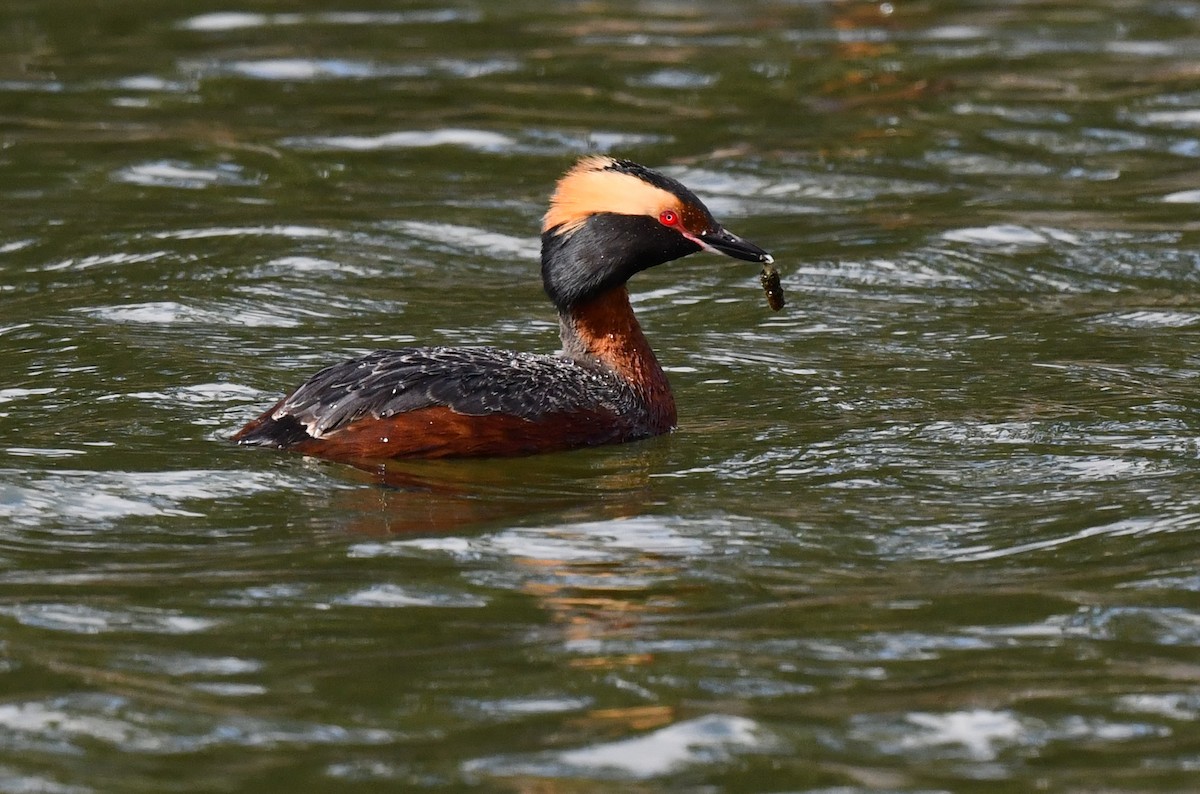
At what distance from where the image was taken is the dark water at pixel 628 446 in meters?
5.82

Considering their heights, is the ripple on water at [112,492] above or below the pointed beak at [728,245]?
below

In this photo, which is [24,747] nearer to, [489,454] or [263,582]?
[263,582]

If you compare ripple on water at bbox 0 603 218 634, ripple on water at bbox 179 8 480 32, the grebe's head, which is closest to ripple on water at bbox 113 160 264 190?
ripple on water at bbox 179 8 480 32

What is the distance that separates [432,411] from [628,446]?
978mm

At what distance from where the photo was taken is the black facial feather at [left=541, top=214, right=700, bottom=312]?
9109 millimetres

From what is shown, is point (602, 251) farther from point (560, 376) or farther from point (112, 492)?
point (112, 492)

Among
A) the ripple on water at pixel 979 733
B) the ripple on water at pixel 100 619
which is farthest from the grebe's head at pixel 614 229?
the ripple on water at pixel 979 733

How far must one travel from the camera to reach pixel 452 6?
735 inches

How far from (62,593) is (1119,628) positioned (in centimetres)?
343

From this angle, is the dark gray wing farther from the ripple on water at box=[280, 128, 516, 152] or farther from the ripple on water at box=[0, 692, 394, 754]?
the ripple on water at box=[280, 128, 516, 152]

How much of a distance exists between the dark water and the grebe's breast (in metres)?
0.14

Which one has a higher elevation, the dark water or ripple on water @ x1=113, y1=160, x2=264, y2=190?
ripple on water @ x1=113, y1=160, x2=264, y2=190

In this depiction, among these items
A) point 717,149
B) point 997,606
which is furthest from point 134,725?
point 717,149

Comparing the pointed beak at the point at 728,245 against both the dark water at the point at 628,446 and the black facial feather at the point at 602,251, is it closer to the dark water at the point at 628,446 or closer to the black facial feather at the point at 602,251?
the black facial feather at the point at 602,251
